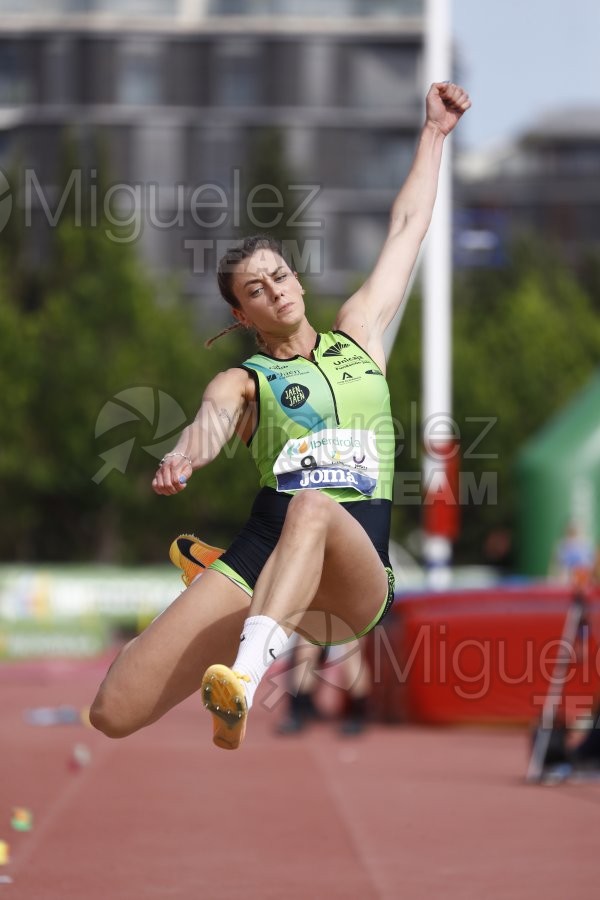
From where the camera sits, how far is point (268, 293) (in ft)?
16.2

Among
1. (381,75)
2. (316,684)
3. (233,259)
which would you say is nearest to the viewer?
(233,259)

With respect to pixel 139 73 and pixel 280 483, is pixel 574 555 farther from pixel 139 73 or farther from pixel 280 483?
pixel 139 73

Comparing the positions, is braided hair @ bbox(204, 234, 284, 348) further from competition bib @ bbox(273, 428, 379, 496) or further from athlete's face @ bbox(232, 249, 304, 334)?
competition bib @ bbox(273, 428, 379, 496)

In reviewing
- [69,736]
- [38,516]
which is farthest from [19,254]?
[69,736]

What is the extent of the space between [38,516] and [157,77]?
14.1 metres

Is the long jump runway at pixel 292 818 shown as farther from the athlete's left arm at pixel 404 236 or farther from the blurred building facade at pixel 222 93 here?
the blurred building facade at pixel 222 93

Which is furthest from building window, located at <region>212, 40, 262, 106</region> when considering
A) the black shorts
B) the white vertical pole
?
the black shorts

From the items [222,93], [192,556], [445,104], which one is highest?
[222,93]

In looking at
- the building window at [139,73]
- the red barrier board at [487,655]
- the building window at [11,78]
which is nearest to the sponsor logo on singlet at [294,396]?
the red barrier board at [487,655]

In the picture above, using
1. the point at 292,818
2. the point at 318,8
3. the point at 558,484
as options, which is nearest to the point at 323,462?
the point at 292,818

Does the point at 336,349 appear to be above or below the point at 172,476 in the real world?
above

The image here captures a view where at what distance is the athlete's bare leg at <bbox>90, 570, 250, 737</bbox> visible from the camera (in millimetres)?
4891

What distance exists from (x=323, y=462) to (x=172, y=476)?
69 cm

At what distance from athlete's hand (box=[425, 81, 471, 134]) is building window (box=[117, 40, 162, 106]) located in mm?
39402
